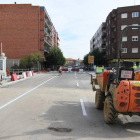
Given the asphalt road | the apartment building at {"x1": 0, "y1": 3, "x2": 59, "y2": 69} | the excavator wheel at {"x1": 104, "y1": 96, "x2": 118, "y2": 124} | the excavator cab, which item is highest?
the apartment building at {"x1": 0, "y1": 3, "x2": 59, "y2": 69}

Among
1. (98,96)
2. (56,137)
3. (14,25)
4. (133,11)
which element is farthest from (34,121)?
(14,25)

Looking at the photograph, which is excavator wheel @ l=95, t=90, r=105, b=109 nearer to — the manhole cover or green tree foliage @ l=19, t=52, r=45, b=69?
the manhole cover

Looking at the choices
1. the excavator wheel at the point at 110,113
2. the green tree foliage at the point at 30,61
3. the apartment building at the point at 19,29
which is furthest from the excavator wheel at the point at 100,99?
the apartment building at the point at 19,29

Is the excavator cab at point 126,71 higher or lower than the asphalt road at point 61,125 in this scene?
higher

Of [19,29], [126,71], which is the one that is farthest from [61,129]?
[19,29]

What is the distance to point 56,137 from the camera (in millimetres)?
4207

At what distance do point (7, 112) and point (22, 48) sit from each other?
152ft

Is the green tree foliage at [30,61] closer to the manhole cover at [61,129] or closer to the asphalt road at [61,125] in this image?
the asphalt road at [61,125]

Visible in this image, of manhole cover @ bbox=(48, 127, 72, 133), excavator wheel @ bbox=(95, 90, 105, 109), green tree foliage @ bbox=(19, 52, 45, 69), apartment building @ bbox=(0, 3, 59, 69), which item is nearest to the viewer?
manhole cover @ bbox=(48, 127, 72, 133)

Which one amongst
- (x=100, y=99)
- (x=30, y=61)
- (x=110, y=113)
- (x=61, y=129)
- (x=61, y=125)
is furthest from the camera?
(x=30, y=61)

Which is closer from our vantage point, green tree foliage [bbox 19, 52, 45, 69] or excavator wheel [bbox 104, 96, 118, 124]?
excavator wheel [bbox 104, 96, 118, 124]

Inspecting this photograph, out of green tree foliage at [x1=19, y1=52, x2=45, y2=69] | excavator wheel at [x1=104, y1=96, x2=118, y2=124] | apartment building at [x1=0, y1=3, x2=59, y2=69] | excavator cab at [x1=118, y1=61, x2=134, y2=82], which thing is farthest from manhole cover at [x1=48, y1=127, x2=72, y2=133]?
apartment building at [x1=0, y1=3, x2=59, y2=69]

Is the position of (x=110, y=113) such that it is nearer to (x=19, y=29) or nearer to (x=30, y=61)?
(x=30, y=61)

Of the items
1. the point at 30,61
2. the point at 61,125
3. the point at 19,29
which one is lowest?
the point at 61,125
